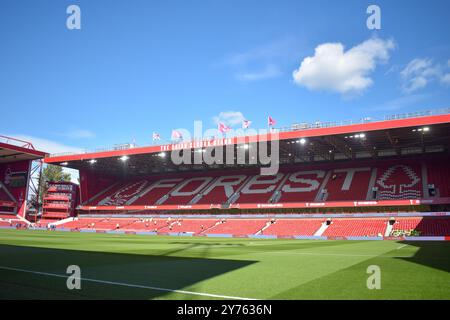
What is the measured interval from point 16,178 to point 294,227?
5725 cm

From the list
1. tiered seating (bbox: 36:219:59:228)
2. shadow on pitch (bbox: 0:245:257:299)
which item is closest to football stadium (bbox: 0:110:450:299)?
shadow on pitch (bbox: 0:245:257:299)

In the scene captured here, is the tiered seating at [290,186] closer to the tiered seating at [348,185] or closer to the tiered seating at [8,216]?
the tiered seating at [348,185]

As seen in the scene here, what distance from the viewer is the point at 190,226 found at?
50.6m

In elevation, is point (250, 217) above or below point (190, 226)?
above

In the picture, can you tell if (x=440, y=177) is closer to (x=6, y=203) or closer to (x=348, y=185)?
(x=348, y=185)

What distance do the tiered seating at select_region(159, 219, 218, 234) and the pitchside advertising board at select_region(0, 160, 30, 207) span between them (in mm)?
34420

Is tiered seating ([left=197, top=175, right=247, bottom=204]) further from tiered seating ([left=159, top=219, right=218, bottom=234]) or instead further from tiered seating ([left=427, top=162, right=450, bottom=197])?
tiered seating ([left=427, top=162, right=450, bottom=197])

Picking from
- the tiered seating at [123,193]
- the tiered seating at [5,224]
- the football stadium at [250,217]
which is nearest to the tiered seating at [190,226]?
the football stadium at [250,217]

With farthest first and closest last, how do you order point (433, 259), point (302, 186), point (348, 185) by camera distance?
1. point (302, 186)
2. point (348, 185)
3. point (433, 259)

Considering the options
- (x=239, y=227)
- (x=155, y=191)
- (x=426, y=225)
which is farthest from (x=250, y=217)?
(x=426, y=225)

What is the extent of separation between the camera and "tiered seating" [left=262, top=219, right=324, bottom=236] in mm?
41844

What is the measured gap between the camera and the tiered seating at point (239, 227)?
45.1 meters

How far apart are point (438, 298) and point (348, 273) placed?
372 cm

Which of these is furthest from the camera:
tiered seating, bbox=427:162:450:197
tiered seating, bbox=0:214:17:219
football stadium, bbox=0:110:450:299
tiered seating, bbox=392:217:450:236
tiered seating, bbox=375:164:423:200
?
tiered seating, bbox=0:214:17:219
